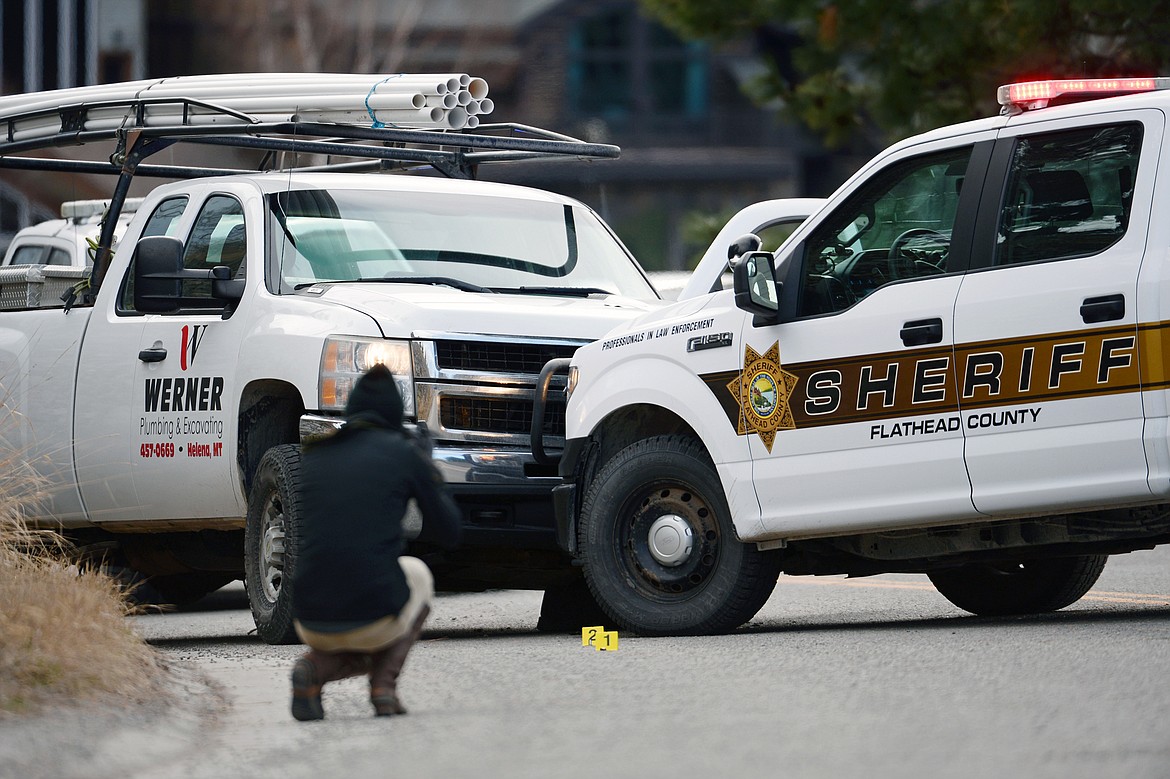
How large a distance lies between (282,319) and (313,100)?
4.90ft

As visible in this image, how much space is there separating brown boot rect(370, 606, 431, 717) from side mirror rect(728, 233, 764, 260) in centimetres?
257

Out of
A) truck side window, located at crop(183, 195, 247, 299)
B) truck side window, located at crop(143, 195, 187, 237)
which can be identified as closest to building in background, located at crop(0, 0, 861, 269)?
truck side window, located at crop(143, 195, 187, 237)

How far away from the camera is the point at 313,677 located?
7.03 meters

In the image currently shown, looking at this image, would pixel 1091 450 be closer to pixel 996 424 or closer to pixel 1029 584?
pixel 996 424

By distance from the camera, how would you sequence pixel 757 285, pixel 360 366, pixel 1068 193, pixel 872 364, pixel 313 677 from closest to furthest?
1. pixel 313 677
2. pixel 1068 193
3. pixel 872 364
4. pixel 757 285
5. pixel 360 366

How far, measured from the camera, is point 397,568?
714 centimetres

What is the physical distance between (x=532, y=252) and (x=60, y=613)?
401cm

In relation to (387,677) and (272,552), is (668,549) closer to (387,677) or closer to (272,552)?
(272,552)

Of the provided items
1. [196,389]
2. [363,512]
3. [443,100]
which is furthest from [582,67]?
[363,512]

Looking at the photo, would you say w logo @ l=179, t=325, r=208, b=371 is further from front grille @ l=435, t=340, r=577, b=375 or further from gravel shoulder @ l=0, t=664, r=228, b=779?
gravel shoulder @ l=0, t=664, r=228, b=779

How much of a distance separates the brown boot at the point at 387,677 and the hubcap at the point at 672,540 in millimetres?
2328

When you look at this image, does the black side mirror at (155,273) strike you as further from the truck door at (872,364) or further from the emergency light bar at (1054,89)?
the emergency light bar at (1054,89)

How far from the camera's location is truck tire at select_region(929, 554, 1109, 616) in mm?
10039

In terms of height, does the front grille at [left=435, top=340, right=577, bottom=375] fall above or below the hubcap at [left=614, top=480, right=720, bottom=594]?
above
